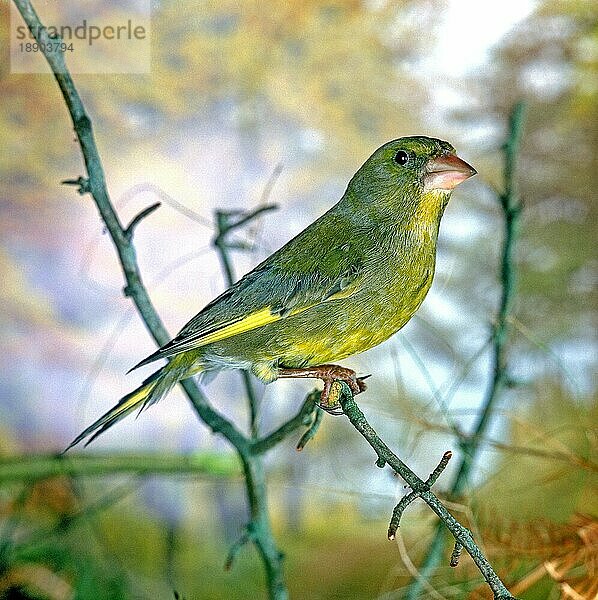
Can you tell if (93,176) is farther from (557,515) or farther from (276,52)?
(557,515)

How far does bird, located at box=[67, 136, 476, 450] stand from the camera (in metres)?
0.49

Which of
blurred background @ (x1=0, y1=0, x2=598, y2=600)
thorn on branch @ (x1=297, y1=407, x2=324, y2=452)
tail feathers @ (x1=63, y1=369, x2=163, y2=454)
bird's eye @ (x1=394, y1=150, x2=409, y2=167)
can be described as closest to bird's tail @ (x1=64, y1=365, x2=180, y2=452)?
tail feathers @ (x1=63, y1=369, x2=163, y2=454)

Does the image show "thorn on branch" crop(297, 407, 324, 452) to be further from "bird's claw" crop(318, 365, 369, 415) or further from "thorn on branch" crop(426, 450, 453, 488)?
"thorn on branch" crop(426, 450, 453, 488)

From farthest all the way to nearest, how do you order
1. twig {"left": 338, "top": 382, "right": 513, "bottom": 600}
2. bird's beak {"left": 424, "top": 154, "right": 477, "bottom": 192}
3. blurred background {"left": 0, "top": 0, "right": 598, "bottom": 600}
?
blurred background {"left": 0, "top": 0, "right": 598, "bottom": 600}, bird's beak {"left": 424, "top": 154, "right": 477, "bottom": 192}, twig {"left": 338, "top": 382, "right": 513, "bottom": 600}

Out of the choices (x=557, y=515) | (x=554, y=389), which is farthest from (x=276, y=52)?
(x=557, y=515)

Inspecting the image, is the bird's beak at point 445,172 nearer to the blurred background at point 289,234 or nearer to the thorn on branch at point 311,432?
the thorn on branch at point 311,432

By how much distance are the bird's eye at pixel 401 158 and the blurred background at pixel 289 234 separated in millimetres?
676

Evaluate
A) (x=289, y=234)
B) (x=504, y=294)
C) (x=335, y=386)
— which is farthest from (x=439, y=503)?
(x=289, y=234)

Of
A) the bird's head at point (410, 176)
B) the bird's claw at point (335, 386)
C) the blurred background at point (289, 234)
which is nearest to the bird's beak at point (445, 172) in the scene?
the bird's head at point (410, 176)

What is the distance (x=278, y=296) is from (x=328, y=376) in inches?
2.5

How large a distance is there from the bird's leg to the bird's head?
114 mm

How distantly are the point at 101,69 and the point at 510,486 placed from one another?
89 cm

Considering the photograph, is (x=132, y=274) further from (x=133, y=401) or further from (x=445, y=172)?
(x=445, y=172)

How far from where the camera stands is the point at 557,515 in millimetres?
1196
